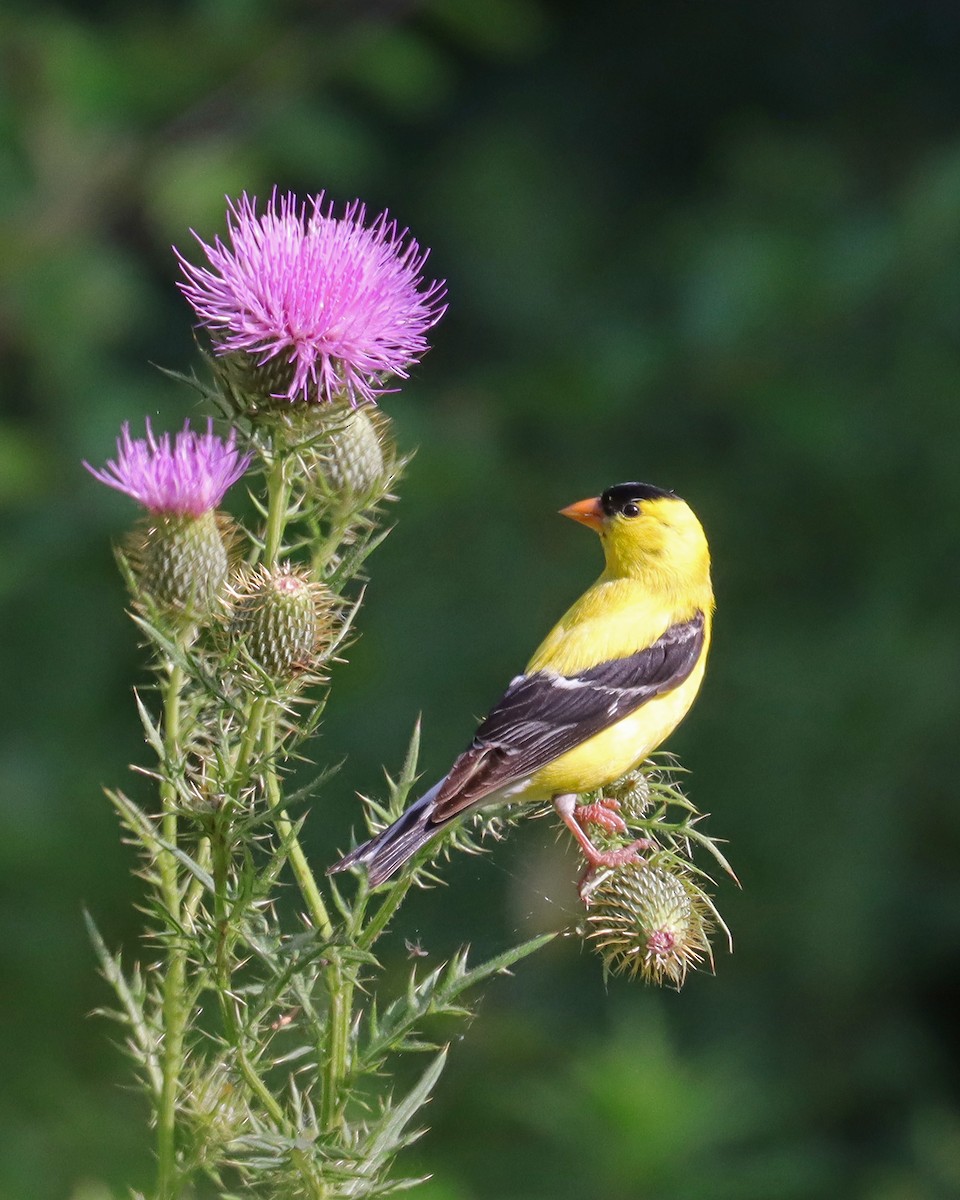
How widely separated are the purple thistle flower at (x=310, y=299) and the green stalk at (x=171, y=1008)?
456 mm

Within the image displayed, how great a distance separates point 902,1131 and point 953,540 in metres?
2.04

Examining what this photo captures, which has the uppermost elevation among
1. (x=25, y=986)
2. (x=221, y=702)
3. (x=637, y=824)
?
(x=221, y=702)

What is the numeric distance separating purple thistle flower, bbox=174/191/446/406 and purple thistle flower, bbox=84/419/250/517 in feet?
0.48

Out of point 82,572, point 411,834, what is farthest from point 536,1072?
point 411,834

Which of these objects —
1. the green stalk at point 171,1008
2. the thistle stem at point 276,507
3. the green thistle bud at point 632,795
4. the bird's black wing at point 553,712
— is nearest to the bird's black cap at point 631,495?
the bird's black wing at point 553,712

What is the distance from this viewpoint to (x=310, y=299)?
191 cm

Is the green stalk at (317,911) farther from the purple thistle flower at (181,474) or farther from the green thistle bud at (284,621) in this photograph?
the purple thistle flower at (181,474)

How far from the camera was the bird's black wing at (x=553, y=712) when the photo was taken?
2.22 m

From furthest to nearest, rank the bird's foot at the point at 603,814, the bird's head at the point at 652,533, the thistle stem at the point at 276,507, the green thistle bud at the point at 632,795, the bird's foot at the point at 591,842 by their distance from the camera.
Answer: the bird's head at the point at 652,533 < the green thistle bud at the point at 632,795 < the bird's foot at the point at 603,814 < the bird's foot at the point at 591,842 < the thistle stem at the point at 276,507

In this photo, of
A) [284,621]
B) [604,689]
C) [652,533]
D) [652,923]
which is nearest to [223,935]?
[284,621]

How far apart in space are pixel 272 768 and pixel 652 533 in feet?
4.02

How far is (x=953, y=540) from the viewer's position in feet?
17.5

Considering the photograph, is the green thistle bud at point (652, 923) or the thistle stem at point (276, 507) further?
the green thistle bud at point (652, 923)

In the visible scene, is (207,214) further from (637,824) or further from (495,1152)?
(637,824)
